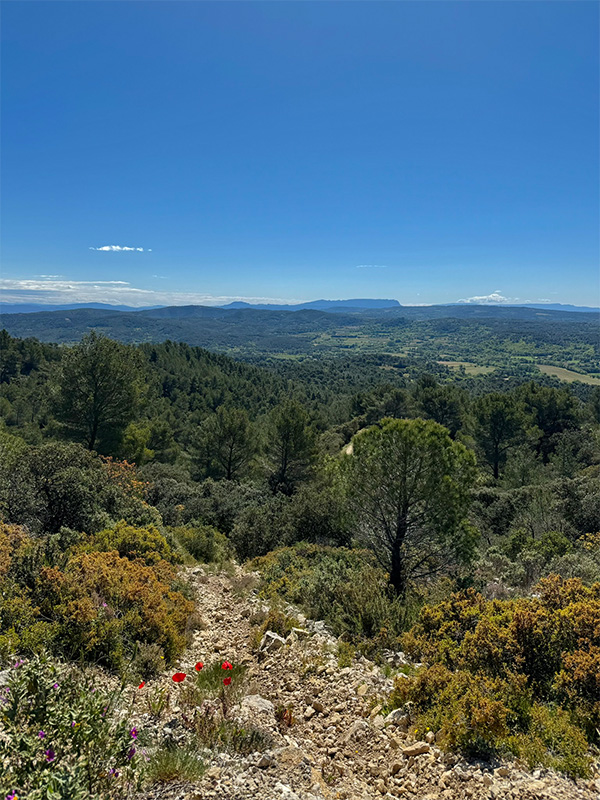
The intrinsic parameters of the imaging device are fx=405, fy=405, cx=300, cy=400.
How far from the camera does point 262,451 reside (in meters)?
24.3

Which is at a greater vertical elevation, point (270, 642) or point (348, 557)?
point (270, 642)

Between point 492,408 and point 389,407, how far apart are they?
13.0 meters

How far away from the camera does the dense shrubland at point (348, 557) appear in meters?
4.22

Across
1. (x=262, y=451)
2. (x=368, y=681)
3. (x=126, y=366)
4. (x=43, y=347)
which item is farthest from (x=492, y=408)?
(x=43, y=347)

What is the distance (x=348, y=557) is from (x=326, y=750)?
19.1 ft

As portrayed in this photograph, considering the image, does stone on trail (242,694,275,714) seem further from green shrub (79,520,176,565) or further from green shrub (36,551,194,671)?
green shrub (79,520,176,565)

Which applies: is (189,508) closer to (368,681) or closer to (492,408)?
(368,681)

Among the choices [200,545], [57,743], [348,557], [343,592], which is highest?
[57,743]

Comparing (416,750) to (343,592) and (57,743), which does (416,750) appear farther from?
(343,592)

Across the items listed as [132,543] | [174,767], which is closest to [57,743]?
[174,767]

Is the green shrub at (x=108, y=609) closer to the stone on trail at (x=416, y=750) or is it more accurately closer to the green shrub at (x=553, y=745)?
the stone on trail at (x=416, y=750)

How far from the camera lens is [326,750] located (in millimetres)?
3803

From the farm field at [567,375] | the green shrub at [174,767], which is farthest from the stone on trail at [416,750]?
the farm field at [567,375]

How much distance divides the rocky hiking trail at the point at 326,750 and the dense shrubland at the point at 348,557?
0.25 m
